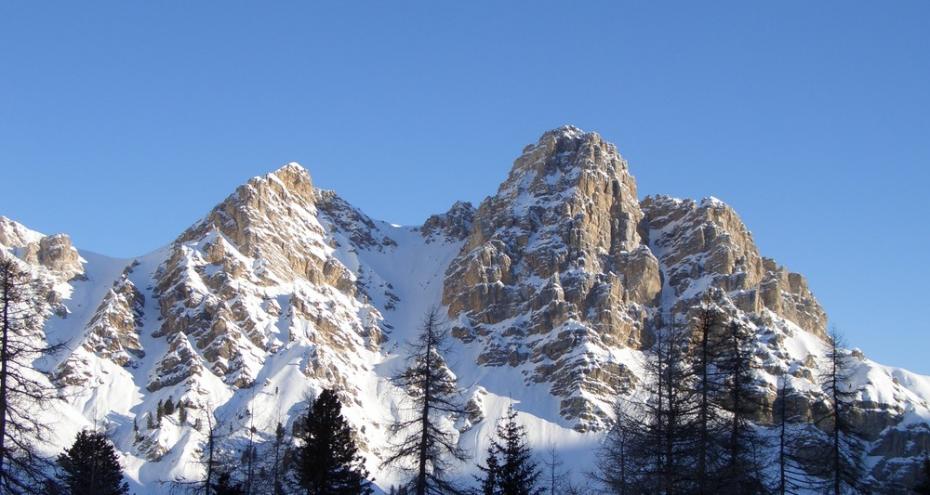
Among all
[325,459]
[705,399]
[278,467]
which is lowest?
[325,459]

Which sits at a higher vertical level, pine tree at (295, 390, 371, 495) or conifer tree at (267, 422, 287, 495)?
conifer tree at (267, 422, 287, 495)

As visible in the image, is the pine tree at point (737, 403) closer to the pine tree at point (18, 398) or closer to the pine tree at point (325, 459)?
the pine tree at point (325, 459)

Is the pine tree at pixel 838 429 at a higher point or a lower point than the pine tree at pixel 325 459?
higher

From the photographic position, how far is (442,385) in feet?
129

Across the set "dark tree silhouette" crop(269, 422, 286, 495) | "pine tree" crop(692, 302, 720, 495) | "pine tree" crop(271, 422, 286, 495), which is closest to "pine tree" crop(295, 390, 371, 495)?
"pine tree" crop(271, 422, 286, 495)

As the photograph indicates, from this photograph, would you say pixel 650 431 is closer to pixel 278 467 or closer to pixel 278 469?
pixel 278 469

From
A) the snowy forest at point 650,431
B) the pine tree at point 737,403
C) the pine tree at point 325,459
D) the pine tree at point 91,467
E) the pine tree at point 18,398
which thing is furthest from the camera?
the pine tree at point 91,467

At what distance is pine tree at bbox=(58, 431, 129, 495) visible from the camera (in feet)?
172

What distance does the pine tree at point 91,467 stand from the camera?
5253 centimetres

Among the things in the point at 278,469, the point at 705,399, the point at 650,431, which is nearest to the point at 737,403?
the point at 705,399

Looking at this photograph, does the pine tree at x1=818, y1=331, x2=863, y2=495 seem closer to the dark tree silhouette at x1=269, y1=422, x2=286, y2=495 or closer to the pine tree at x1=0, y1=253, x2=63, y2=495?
the dark tree silhouette at x1=269, y1=422, x2=286, y2=495

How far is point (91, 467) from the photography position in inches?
2146

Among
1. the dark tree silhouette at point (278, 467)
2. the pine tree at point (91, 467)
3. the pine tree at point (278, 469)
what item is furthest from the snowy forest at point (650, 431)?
the pine tree at point (91, 467)

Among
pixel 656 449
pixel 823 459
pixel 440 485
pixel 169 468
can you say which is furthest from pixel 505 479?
pixel 169 468
